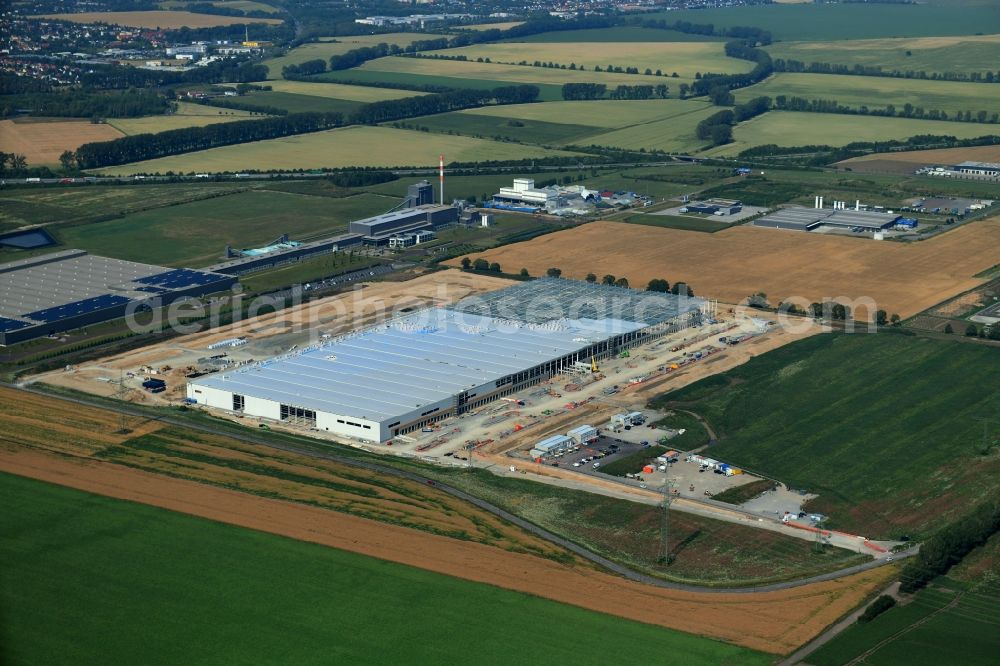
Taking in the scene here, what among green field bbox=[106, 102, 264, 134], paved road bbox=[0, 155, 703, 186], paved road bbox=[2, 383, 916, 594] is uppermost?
green field bbox=[106, 102, 264, 134]

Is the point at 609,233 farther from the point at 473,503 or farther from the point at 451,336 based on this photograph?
the point at 473,503

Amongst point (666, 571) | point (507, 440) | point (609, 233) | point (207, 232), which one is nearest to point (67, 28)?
point (207, 232)

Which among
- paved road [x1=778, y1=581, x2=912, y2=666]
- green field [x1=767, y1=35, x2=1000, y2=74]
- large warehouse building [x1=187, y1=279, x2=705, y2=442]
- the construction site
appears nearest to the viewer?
paved road [x1=778, y1=581, x2=912, y2=666]

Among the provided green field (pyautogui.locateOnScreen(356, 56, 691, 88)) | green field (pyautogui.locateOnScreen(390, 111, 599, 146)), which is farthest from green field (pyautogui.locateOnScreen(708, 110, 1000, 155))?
green field (pyautogui.locateOnScreen(356, 56, 691, 88))

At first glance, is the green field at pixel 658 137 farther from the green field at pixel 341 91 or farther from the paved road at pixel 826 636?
the paved road at pixel 826 636

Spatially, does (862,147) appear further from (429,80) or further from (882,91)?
(429,80)

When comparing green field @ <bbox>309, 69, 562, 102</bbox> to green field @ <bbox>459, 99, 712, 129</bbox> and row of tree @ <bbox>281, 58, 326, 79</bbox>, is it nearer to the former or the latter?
row of tree @ <bbox>281, 58, 326, 79</bbox>
